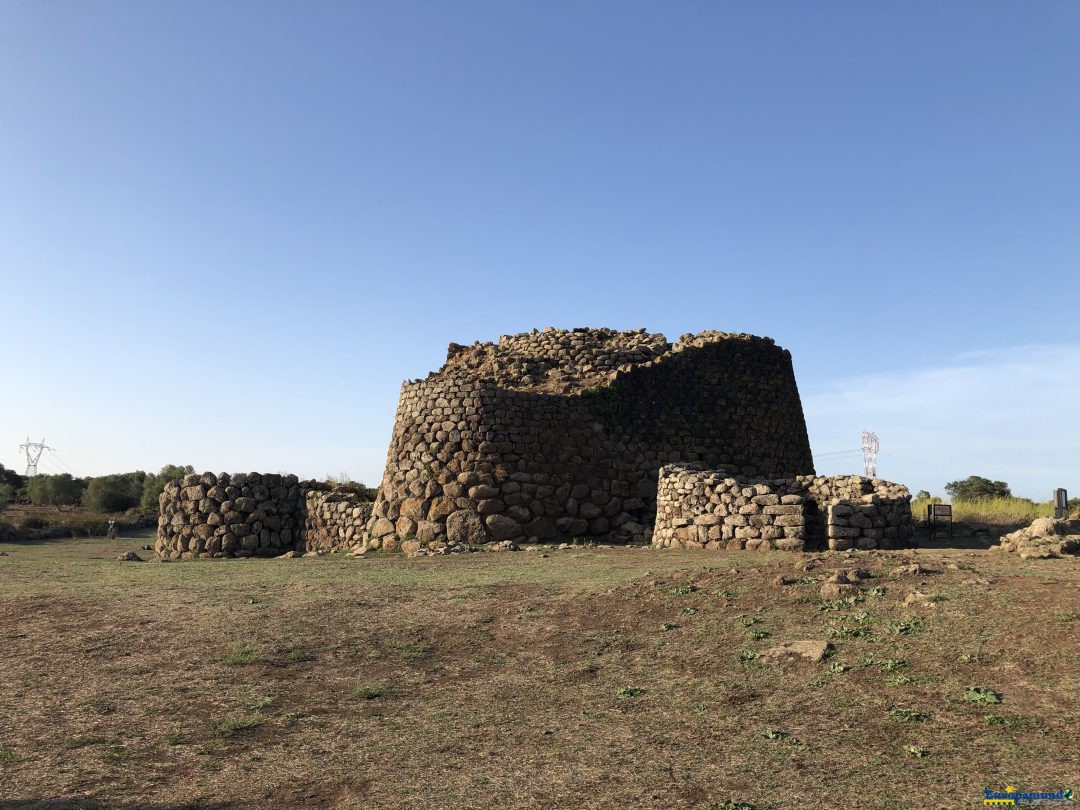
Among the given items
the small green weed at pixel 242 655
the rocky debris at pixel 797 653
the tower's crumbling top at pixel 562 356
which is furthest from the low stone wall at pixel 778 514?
the small green weed at pixel 242 655

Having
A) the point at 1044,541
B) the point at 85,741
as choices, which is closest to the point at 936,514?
the point at 1044,541

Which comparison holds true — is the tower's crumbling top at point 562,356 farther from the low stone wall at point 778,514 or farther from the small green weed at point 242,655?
the small green weed at point 242,655

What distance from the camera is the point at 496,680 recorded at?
23.0 feet

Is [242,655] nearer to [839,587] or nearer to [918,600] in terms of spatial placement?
[839,587]

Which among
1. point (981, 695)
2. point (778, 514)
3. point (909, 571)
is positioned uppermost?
point (778, 514)

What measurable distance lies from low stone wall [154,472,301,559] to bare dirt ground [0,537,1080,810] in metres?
7.98

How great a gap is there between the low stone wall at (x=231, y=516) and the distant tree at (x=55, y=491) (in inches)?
1267

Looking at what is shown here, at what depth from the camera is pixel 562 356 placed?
67.3 feet

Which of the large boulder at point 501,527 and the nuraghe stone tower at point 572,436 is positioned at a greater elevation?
the nuraghe stone tower at point 572,436

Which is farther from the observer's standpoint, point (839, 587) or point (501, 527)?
point (501, 527)

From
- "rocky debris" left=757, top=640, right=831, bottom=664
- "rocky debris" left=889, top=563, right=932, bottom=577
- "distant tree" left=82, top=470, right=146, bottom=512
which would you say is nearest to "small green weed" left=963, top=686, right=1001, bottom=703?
"rocky debris" left=757, top=640, right=831, bottom=664

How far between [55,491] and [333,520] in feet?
119

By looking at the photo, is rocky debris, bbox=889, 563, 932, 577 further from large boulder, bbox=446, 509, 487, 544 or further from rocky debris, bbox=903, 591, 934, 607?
large boulder, bbox=446, 509, 487, 544

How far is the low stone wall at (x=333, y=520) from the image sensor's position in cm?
1761
